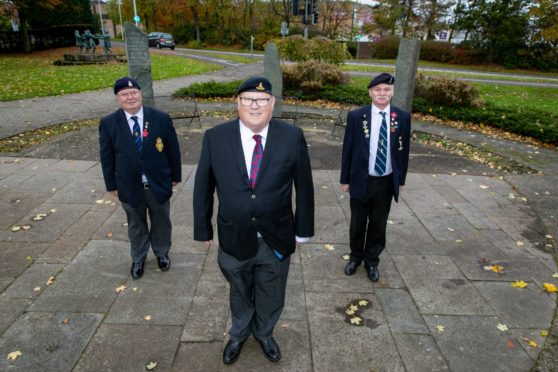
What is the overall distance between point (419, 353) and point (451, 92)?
38.4 ft

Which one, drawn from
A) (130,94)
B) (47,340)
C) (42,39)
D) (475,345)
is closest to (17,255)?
(47,340)

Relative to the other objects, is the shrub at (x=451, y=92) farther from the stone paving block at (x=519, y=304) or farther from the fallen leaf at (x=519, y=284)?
the stone paving block at (x=519, y=304)

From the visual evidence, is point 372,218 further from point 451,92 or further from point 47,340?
point 451,92

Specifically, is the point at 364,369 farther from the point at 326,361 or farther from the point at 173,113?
the point at 173,113

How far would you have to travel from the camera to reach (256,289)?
3312 millimetres

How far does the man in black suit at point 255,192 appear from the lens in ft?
9.43

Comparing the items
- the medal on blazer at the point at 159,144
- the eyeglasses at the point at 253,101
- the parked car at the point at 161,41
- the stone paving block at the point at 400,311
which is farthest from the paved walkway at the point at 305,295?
the parked car at the point at 161,41

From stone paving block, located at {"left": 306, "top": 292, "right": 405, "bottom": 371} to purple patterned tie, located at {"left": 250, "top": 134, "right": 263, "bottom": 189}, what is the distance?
1758 millimetres

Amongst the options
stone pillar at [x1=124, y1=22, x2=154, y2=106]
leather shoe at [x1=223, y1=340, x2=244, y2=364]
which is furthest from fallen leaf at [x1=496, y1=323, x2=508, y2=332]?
stone pillar at [x1=124, y1=22, x2=154, y2=106]

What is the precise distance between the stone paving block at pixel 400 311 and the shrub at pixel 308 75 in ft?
39.7

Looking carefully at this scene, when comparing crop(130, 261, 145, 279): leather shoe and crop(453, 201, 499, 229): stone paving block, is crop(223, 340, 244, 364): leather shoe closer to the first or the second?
crop(130, 261, 145, 279): leather shoe

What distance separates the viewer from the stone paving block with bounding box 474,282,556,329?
4.03 meters

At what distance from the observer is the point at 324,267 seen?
4875 millimetres

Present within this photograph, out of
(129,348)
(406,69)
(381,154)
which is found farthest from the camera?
(406,69)
